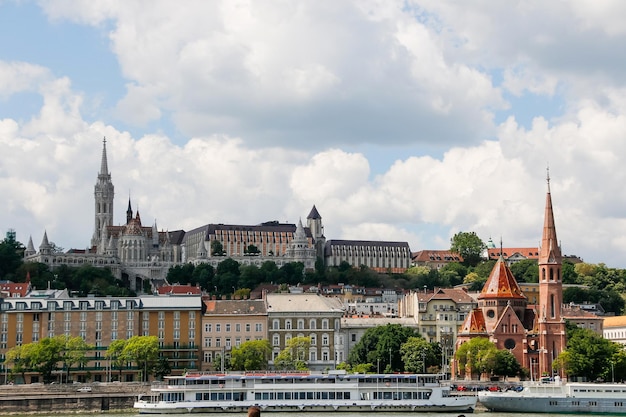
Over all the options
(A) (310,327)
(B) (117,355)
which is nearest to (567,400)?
(A) (310,327)

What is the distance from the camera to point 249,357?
105 m

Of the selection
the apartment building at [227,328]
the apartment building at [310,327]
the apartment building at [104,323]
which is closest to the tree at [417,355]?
the apartment building at [310,327]

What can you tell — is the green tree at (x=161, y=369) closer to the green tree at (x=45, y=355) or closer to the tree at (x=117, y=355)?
the tree at (x=117, y=355)

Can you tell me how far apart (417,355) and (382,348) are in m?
3.45

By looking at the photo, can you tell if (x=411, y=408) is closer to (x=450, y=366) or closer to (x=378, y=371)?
(x=378, y=371)

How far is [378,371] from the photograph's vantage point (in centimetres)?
10844

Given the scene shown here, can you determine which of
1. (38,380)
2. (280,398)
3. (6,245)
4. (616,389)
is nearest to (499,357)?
(616,389)

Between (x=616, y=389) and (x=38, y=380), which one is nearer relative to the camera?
(x=616, y=389)

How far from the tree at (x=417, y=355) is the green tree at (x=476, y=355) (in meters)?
2.35

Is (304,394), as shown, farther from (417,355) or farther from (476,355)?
(476,355)

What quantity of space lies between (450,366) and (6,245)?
98406 millimetres

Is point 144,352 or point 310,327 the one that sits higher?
point 310,327

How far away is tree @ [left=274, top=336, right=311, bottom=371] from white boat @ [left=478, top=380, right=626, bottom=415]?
2363cm

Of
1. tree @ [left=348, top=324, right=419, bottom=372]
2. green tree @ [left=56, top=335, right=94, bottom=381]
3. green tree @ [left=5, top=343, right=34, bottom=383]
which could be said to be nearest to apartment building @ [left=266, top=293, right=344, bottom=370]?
tree @ [left=348, top=324, right=419, bottom=372]
